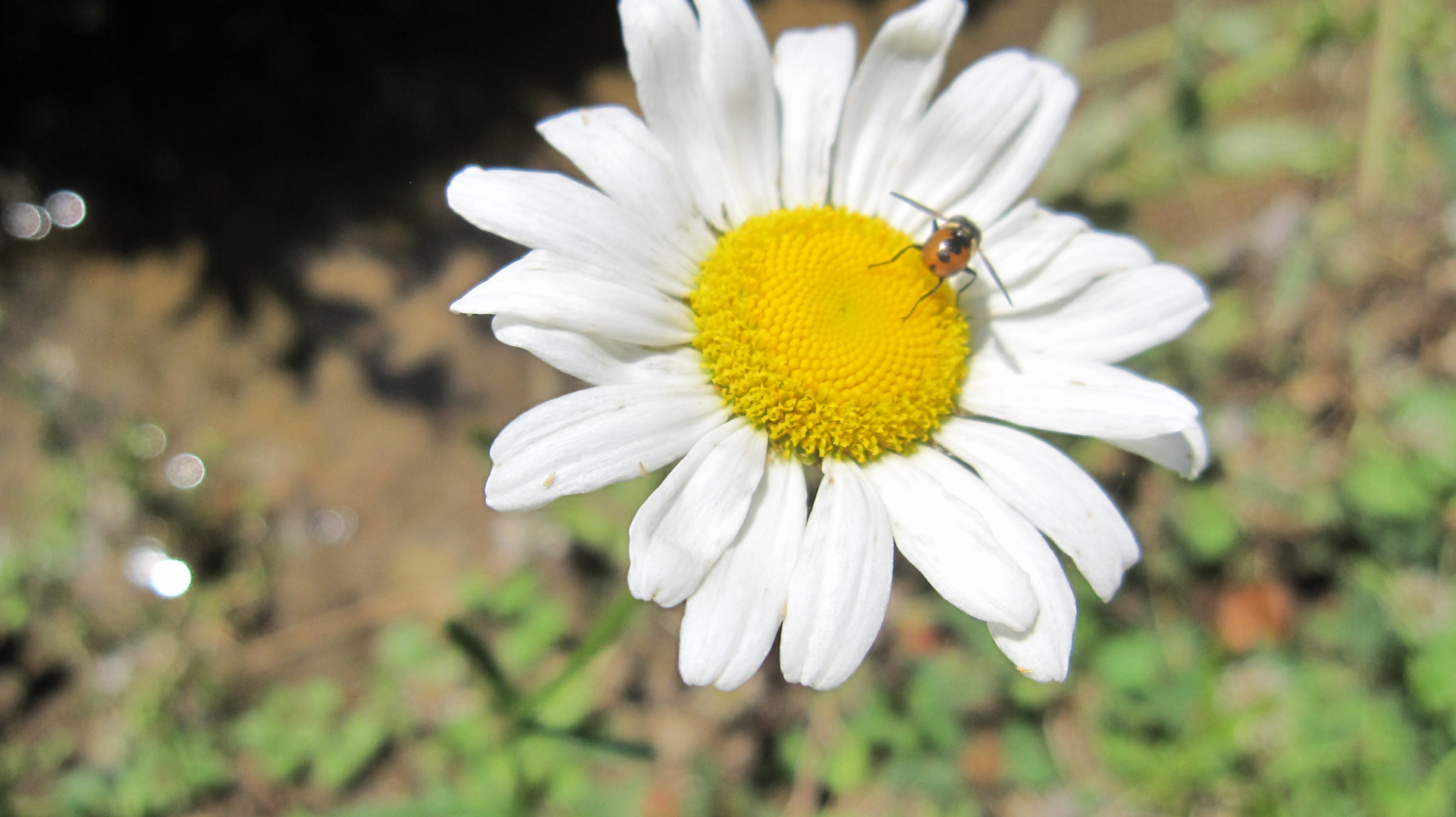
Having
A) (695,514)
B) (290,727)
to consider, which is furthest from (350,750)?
(695,514)

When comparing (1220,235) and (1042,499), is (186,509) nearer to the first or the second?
(1042,499)

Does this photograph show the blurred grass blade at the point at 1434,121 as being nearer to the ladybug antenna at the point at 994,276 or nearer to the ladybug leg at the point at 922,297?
the ladybug antenna at the point at 994,276

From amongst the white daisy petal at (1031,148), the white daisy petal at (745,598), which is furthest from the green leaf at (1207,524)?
the white daisy petal at (745,598)

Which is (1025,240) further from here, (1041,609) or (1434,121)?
(1434,121)

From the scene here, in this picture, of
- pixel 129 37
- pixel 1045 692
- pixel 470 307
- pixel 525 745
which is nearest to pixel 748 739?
pixel 525 745

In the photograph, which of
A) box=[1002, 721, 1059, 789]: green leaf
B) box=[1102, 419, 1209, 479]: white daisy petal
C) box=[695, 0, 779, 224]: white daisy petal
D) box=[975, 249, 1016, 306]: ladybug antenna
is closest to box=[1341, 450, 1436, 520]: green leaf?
box=[1002, 721, 1059, 789]: green leaf

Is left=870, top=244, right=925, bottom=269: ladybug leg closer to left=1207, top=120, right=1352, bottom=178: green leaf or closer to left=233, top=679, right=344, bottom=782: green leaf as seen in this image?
left=1207, top=120, right=1352, bottom=178: green leaf

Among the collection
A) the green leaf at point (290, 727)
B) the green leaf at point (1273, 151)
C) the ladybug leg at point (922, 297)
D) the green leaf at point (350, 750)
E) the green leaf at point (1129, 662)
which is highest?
the ladybug leg at point (922, 297)
